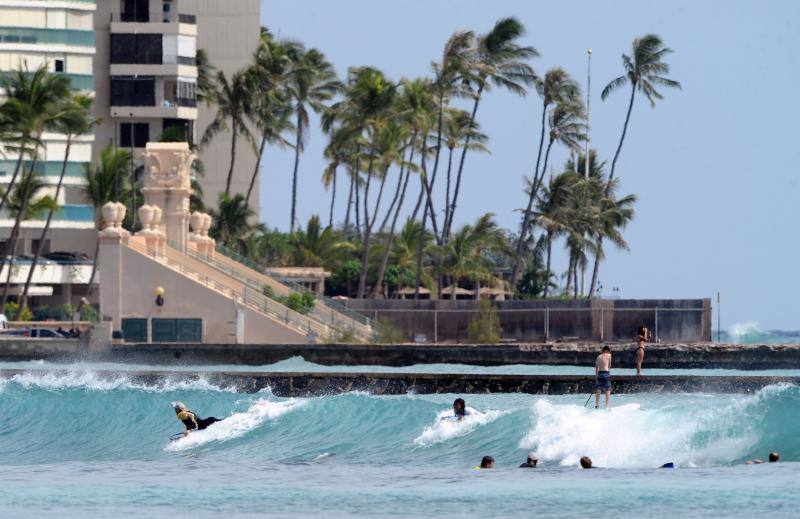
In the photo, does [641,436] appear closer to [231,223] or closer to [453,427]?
[453,427]

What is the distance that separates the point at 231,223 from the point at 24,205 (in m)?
15.4

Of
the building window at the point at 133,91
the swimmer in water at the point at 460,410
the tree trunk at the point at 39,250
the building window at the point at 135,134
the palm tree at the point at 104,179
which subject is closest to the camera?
the swimmer in water at the point at 460,410

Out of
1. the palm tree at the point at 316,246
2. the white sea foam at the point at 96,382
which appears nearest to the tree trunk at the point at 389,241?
the palm tree at the point at 316,246

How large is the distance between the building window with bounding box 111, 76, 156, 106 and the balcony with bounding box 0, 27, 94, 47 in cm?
Answer: 299

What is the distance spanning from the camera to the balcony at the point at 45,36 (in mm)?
91812

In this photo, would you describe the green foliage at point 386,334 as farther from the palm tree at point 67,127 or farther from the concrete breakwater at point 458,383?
the concrete breakwater at point 458,383

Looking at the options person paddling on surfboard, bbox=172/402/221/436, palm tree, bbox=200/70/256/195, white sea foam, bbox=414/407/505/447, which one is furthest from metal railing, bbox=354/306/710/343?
white sea foam, bbox=414/407/505/447

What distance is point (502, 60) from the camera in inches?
3573

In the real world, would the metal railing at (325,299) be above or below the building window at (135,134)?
below

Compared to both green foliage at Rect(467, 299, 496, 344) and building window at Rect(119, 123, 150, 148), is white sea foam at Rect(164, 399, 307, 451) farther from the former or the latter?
building window at Rect(119, 123, 150, 148)

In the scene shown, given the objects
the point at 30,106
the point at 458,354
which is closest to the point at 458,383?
the point at 458,354

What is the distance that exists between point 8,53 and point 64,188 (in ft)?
23.3

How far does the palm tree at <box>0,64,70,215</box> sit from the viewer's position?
260 feet

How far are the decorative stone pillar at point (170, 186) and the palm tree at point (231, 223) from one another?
19.2 m
